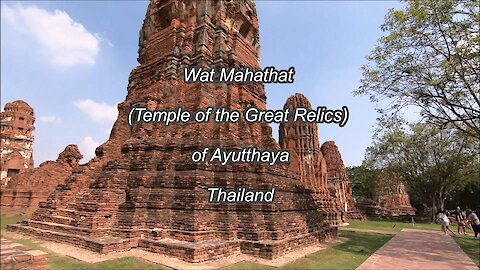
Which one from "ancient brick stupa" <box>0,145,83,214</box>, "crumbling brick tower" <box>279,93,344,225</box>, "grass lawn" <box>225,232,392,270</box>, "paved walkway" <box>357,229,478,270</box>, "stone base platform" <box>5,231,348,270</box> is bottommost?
"paved walkway" <box>357,229,478,270</box>

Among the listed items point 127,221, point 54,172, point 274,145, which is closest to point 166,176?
point 127,221

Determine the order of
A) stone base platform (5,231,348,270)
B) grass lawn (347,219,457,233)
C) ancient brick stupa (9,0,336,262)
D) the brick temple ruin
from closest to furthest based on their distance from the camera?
1. stone base platform (5,231,348,270)
2. ancient brick stupa (9,0,336,262)
3. grass lawn (347,219,457,233)
4. the brick temple ruin

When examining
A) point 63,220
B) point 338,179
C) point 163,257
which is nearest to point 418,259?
point 163,257

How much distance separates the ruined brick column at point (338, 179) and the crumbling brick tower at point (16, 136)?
111 ft

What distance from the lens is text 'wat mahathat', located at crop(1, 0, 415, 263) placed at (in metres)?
7.58

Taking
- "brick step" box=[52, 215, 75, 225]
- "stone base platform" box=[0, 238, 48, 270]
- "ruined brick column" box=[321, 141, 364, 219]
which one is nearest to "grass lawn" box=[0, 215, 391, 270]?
"brick step" box=[52, 215, 75, 225]

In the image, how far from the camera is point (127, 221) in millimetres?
7930

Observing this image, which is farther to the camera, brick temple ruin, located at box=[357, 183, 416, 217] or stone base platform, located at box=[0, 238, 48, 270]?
brick temple ruin, located at box=[357, 183, 416, 217]

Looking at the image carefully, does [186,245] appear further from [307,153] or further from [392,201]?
[392,201]

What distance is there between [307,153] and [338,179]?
8509 mm

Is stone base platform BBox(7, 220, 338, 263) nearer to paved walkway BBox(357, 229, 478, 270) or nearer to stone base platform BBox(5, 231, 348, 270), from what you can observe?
stone base platform BBox(5, 231, 348, 270)

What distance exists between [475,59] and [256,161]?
8.17 metres

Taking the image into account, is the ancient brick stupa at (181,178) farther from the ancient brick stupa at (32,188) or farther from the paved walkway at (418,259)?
the ancient brick stupa at (32,188)

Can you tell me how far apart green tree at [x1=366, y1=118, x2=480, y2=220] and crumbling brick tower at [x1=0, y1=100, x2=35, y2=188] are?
38.9 m
